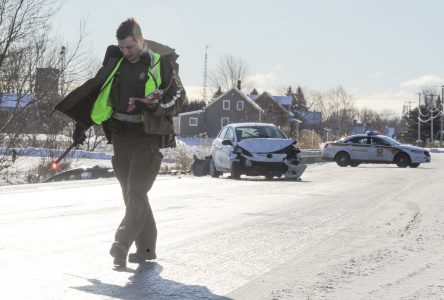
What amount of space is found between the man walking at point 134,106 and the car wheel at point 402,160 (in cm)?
2855

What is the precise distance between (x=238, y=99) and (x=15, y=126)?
73033 mm

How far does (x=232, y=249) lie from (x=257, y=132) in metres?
15.2

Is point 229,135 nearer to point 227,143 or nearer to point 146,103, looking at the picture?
point 227,143

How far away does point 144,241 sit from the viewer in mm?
6152

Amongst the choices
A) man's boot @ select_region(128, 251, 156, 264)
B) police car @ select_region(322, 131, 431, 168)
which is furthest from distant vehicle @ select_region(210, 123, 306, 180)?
man's boot @ select_region(128, 251, 156, 264)

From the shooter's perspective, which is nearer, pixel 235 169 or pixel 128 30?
pixel 128 30

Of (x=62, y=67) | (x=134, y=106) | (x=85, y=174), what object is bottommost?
(x=85, y=174)

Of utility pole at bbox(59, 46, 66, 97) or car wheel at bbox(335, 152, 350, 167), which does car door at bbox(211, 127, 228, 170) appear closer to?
utility pole at bbox(59, 46, 66, 97)

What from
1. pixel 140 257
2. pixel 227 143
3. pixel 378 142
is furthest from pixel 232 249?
pixel 378 142

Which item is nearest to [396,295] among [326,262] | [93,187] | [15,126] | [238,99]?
[326,262]

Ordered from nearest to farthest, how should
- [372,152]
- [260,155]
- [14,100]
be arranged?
1. [260,155]
2. [14,100]
3. [372,152]

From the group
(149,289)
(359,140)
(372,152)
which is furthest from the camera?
(359,140)

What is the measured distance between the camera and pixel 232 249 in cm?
701

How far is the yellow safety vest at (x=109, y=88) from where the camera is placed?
590cm
